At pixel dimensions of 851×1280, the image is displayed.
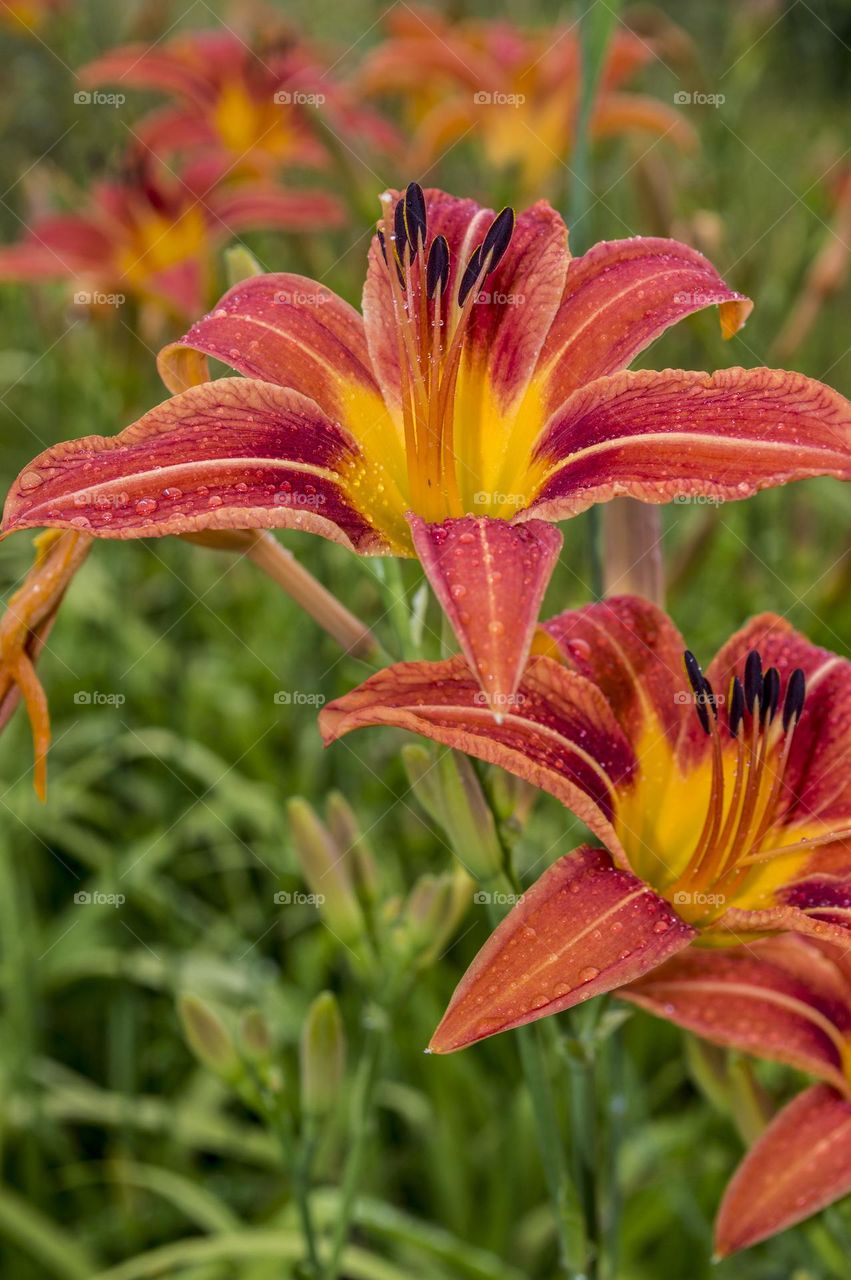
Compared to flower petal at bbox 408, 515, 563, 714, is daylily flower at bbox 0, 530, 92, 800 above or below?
above

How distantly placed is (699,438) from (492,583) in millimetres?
229

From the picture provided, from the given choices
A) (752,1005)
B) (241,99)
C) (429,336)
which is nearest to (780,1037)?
(752,1005)

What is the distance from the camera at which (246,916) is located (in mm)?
2840

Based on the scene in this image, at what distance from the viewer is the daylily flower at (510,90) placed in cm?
272

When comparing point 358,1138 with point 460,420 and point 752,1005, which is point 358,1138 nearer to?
point 752,1005

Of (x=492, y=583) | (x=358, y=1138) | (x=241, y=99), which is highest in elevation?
(x=241, y=99)

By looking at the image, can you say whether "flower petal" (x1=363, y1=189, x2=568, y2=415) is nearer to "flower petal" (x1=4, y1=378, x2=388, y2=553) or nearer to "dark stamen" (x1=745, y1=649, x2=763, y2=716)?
"flower petal" (x1=4, y1=378, x2=388, y2=553)

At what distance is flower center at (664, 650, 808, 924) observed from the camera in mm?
1046

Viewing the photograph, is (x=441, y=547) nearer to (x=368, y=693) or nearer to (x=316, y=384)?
(x=368, y=693)

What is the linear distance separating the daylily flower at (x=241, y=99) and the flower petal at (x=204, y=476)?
67.3 inches

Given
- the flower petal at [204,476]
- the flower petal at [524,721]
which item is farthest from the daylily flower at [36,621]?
the flower petal at [524,721]

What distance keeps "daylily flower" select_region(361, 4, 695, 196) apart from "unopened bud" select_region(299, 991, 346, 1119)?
1.86 meters

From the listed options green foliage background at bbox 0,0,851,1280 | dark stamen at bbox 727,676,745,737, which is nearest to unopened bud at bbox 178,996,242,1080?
green foliage background at bbox 0,0,851,1280

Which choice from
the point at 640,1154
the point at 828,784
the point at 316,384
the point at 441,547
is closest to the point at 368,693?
the point at 441,547
